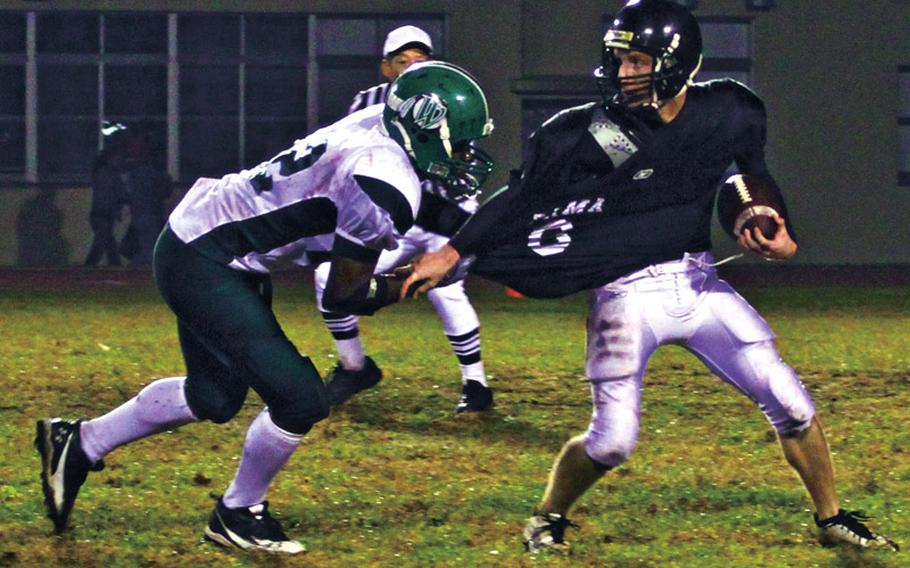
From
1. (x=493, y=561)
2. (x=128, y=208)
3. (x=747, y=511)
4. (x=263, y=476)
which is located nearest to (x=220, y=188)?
(x=263, y=476)

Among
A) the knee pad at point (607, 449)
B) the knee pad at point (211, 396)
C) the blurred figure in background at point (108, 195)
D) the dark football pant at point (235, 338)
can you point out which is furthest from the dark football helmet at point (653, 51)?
the blurred figure in background at point (108, 195)

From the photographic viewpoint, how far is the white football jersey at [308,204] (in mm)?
5785

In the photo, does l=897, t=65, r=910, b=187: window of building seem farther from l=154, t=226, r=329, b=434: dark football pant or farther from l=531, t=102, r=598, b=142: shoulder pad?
l=154, t=226, r=329, b=434: dark football pant

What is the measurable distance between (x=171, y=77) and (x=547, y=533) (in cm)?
1864

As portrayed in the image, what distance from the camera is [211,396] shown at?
6.36 metres

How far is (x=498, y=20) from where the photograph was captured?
78.9ft

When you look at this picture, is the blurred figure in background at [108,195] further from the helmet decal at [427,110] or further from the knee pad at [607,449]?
the knee pad at [607,449]

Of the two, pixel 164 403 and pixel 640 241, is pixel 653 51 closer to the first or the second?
pixel 640 241

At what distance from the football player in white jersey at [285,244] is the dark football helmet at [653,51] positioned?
463 millimetres

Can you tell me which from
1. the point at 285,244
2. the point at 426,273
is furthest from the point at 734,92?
the point at 285,244

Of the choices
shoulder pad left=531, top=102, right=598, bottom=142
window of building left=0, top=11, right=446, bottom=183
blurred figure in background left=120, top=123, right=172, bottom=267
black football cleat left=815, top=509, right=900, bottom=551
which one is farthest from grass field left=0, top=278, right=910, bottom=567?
window of building left=0, top=11, right=446, bottom=183

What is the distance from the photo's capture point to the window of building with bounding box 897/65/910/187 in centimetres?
2494

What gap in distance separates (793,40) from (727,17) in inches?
41.3

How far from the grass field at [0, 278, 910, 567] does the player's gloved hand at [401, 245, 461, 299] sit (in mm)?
921
